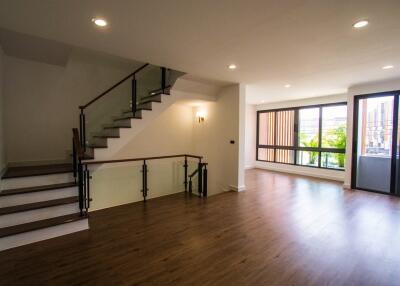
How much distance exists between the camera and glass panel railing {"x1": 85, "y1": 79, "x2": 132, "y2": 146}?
→ 512 cm

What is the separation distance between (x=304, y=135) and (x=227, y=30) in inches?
255

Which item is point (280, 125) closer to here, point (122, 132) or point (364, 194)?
point (364, 194)

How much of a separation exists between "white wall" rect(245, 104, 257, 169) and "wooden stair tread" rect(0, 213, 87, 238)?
7133mm

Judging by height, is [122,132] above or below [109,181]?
above

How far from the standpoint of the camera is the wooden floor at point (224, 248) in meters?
2.27

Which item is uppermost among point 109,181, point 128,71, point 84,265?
point 128,71

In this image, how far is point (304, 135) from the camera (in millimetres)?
7910

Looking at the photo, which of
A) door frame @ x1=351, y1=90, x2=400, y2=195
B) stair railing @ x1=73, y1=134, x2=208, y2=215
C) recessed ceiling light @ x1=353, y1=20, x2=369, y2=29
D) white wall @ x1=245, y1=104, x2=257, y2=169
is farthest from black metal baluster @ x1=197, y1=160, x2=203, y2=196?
white wall @ x1=245, y1=104, x2=257, y2=169

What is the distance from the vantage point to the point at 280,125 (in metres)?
8.68

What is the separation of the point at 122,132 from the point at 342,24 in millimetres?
3781

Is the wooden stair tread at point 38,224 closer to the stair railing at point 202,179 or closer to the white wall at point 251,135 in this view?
the stair railing at point 202,179

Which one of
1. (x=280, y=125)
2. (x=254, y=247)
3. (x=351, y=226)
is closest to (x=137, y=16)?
(x=254, y=247)

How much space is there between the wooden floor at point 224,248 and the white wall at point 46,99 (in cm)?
198

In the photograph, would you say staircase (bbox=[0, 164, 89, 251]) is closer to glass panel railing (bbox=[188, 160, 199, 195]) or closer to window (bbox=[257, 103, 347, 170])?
glass panel railing (bbox=[188, 160, 199, 195])
